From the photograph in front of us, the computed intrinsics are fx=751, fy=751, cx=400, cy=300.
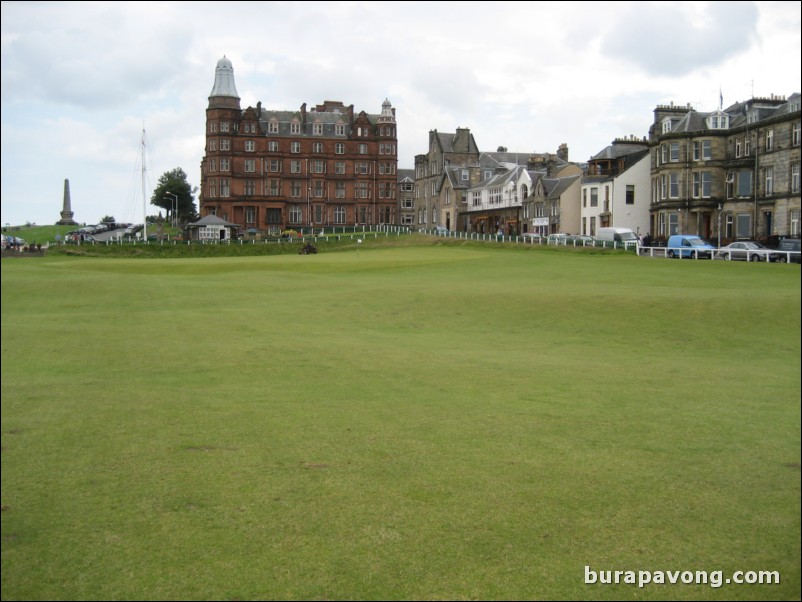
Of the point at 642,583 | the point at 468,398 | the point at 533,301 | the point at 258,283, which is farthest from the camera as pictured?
the point at 258,283

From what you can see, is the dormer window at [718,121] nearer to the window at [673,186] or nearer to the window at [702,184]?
the window at [702,184]

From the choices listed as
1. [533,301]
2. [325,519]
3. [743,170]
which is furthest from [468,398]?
[743,170]

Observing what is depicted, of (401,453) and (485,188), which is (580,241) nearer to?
(485,188)

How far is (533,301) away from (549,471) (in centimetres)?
1621

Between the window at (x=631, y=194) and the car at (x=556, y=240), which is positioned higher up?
the window at (x=631, y=194)

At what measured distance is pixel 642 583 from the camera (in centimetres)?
626

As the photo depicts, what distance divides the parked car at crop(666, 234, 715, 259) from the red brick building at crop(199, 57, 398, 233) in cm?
6349

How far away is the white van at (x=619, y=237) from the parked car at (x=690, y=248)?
3.30 metres

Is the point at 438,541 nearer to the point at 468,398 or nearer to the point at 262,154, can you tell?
the point at 468,398

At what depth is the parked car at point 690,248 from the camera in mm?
31625

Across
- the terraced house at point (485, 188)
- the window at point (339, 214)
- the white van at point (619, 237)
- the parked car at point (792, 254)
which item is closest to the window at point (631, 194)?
the terraced house at point (485, 188)

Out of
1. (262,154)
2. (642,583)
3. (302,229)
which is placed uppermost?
(262,154)

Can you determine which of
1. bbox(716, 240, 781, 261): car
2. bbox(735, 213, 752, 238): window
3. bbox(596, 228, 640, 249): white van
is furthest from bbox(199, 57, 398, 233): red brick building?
bbox(716, 240, 781, 261): car

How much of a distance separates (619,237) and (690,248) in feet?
60.6
